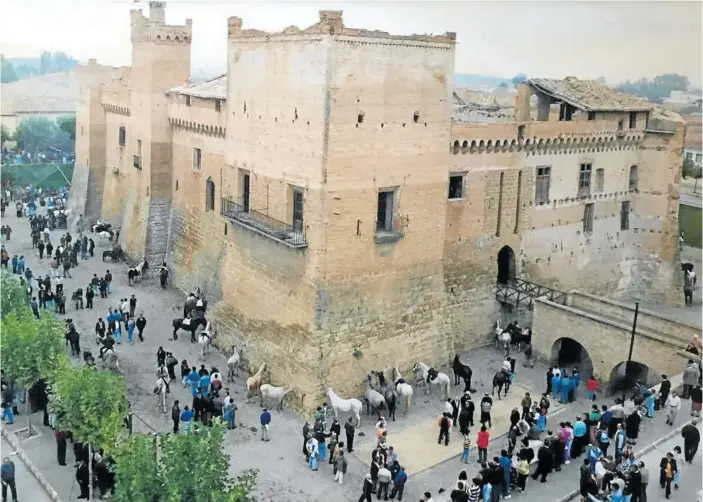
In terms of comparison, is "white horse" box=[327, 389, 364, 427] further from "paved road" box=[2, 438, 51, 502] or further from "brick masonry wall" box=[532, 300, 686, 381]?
"brick masonry wall" box=[532, 300, 686, 381]

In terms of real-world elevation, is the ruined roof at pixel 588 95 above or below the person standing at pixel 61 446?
above

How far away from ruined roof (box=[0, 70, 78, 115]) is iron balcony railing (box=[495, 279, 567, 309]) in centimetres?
5299

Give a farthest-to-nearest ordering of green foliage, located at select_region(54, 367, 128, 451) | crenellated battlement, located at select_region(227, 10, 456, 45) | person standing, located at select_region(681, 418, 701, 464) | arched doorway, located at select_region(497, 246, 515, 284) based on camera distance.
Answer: arched doorway, located at select_region(497, 246, 515, 284) → crenellated battlement, located at select_region(227, 10, 456, 45) → person standing, located at select_region(681, 418, 701, 464) → green foliage, located at select_region(54, 367, 128, 451)

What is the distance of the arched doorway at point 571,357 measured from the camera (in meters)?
28.2

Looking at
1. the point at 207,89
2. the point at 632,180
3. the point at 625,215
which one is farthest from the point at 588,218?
the point at 207,89

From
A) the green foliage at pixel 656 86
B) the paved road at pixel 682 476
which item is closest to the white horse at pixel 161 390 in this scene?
the paved road at pixel 682 476

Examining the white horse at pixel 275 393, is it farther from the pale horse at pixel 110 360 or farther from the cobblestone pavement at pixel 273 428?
the pale horse at pixel 110 360

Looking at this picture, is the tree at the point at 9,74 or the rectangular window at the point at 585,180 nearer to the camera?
the rectangular window at the point at 585,180

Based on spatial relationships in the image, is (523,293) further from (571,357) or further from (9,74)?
(9,74)

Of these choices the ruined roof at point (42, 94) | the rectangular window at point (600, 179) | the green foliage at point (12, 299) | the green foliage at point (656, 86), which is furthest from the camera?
the ruined roof at point (42, 94)

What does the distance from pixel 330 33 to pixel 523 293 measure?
44.3 feet

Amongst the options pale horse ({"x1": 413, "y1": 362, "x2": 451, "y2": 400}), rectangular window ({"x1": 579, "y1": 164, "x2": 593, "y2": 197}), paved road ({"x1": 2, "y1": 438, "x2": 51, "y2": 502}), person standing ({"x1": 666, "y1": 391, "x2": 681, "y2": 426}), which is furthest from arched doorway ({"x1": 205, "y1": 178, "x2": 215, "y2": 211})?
person standing ({"x1": 666, "y1": 391, "x2": 681, "y2": 426})

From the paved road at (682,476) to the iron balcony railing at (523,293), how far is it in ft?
33.9

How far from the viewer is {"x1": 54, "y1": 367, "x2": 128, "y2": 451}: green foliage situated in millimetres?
17719
